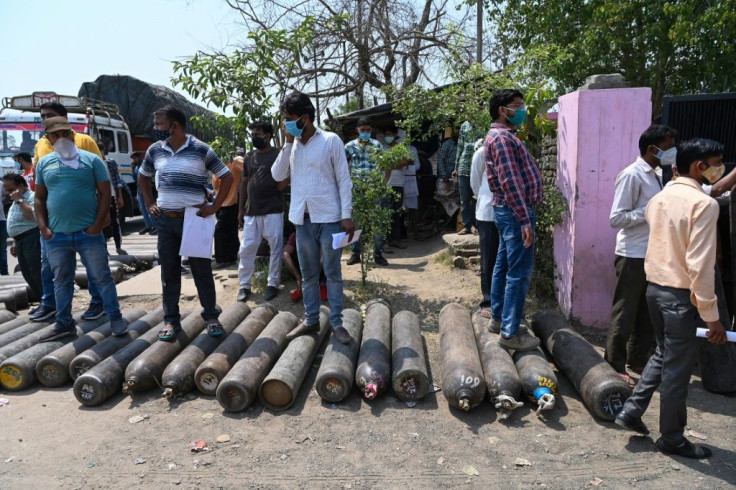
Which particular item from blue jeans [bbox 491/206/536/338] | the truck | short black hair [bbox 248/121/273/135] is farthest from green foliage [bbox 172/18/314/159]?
the truck

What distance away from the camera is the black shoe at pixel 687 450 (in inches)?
129

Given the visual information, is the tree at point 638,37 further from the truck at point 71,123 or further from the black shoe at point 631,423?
the truck at point 71,123

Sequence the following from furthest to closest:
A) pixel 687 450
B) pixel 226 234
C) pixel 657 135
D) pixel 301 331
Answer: pixel 226 234 → pixel 301 331 → pixel 657 135 → pixel 687 450

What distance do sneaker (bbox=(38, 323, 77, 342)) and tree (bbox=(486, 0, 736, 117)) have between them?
7.88m

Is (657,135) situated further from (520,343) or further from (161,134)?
(161,134)

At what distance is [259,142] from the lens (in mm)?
6391

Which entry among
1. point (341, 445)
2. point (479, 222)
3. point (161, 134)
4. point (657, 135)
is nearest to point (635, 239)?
point (657, 135)

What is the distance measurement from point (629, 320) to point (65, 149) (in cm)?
499

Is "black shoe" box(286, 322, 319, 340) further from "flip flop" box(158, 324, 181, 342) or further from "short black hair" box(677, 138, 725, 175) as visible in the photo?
"short black hair" box(677, 138, 725, 175)

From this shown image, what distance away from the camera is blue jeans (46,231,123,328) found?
4.96m

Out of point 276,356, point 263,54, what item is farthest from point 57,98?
point 276,356

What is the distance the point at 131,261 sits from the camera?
9.11 meters

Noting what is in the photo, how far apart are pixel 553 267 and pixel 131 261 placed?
6.69 metres

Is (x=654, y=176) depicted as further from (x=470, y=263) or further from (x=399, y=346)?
(x=470, y=263)
